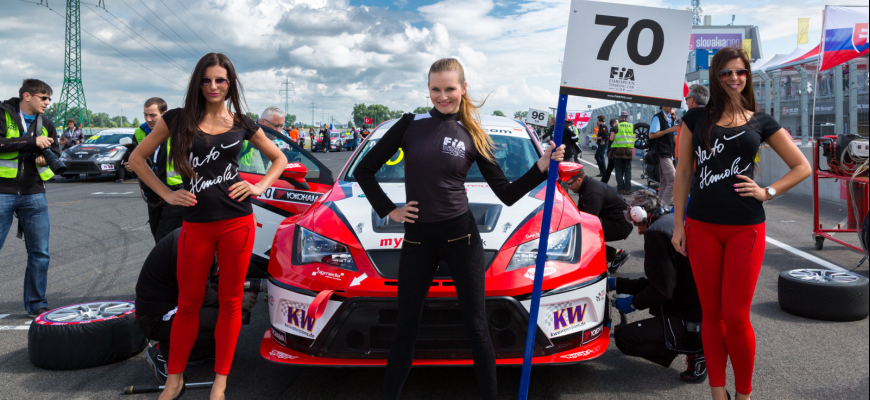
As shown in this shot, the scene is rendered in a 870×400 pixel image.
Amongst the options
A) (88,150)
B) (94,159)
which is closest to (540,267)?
(94,159)

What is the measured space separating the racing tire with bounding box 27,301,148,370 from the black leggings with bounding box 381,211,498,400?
2017mm

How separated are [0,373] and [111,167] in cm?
1525

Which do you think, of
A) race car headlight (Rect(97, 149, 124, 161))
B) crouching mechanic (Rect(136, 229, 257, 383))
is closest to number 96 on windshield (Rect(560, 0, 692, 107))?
crouching mechanic (Rect(136, 229, 257, 383))

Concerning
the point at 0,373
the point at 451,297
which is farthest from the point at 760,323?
the point at 0,373

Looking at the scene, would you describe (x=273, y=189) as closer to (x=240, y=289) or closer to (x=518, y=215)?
(x=240, y=289)

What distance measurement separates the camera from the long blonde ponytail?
272 cm

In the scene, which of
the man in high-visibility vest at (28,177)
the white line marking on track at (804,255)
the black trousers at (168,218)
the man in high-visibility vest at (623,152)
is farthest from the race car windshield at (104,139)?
the white line marking on track at (804,255)

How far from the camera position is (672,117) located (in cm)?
1098

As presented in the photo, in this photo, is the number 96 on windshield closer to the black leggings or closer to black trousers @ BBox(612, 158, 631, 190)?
the black leggings

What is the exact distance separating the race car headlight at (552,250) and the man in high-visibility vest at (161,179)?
94.4 inches

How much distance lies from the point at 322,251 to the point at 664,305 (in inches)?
75.5

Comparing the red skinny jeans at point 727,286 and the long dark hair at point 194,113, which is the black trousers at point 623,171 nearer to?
the red skinny jeans at point 727,286

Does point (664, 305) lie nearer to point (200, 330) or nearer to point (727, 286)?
point (727, 286)

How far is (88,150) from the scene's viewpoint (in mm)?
17766
